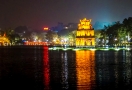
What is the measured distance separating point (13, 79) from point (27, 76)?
8.70 ft

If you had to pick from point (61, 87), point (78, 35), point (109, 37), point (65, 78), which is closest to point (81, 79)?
point (65, 78)

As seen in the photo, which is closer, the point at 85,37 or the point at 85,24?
the point at 85,37

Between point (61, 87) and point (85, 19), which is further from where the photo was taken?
point (85, 19)

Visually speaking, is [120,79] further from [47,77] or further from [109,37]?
[109,37]

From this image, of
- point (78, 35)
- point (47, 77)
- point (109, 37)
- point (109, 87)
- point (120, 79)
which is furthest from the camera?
point (109, 37)

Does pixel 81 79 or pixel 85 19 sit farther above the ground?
pixel 85 19

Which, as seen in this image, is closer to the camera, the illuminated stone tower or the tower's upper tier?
the illuminated stone tower

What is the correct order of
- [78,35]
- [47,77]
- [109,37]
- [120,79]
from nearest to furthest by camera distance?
[120,79]
[47,77]
[78,35]
[109,37]

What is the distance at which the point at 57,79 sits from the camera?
34.2 metres

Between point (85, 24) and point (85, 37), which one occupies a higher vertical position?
point (85, 24)

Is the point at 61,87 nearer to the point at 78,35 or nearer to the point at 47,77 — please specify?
the point at 47,77

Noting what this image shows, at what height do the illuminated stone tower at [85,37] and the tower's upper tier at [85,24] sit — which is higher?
the tower's upper tier at [85,24]

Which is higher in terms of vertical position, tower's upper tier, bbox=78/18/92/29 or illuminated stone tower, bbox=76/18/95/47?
tower's upper tier, bbox=78/18/92/29

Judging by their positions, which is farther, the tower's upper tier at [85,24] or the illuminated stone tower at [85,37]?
the tower's upper tier at [85,24]
